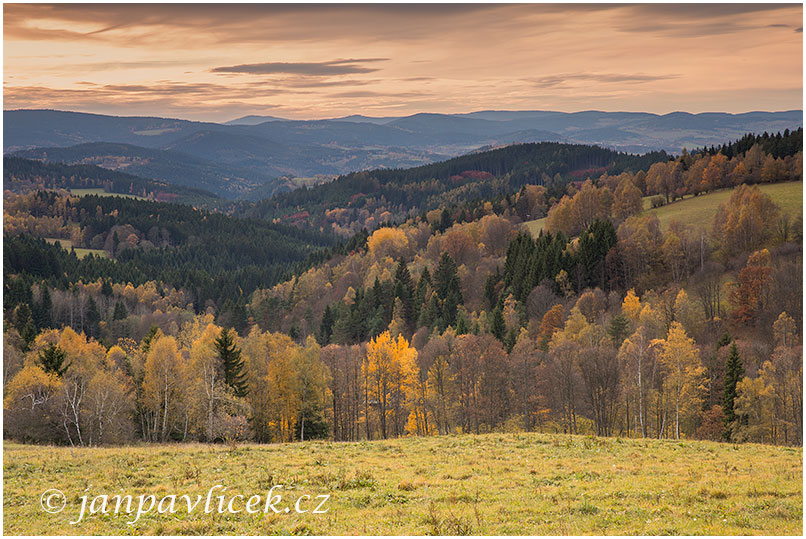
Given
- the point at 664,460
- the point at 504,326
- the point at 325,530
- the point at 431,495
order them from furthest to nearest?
the point at 504,326 → the point at 664,460 → the point at 431,495 → the point at 325,530

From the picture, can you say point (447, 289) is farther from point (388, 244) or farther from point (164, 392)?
point (164, 392)

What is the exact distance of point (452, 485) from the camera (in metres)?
24.3

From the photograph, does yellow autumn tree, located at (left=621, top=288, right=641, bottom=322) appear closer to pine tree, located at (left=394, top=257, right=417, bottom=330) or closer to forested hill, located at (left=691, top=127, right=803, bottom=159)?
pine tree, located at (left=394, top=257, right=417, bottom=330)

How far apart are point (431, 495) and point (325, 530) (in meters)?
5.07

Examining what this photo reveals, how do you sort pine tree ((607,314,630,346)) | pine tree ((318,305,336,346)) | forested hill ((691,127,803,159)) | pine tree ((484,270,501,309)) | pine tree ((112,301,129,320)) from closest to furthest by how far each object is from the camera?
pine tree ((607,314,630,346)), pine tree ((484,270,501,309)), pine tree ((318,305,336,346)), forested hill ((691,127,803,159)), pine tree ((112,301,129,320))

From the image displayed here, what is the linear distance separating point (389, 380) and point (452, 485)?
1744 inches

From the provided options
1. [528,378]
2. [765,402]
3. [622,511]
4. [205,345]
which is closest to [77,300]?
[205,345]

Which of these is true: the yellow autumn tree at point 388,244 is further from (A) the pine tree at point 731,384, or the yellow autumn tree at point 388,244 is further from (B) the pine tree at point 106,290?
(A) the pine tree at point 731,384

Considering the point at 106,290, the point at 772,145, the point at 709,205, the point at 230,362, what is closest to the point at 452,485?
the point at 230,362

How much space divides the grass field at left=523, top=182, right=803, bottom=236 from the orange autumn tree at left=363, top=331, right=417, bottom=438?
66.5 metres

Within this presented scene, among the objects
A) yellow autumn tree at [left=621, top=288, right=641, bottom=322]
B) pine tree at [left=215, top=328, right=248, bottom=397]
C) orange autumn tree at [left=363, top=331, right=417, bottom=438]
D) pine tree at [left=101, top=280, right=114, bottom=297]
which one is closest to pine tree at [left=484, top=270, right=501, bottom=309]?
yellow autumn tree at [left=621, top=288, right=641, bottom=322]

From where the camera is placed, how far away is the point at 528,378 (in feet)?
199

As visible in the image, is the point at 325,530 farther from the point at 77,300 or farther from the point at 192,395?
the point at 77,300

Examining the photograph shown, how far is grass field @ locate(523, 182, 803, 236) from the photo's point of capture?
350ft
